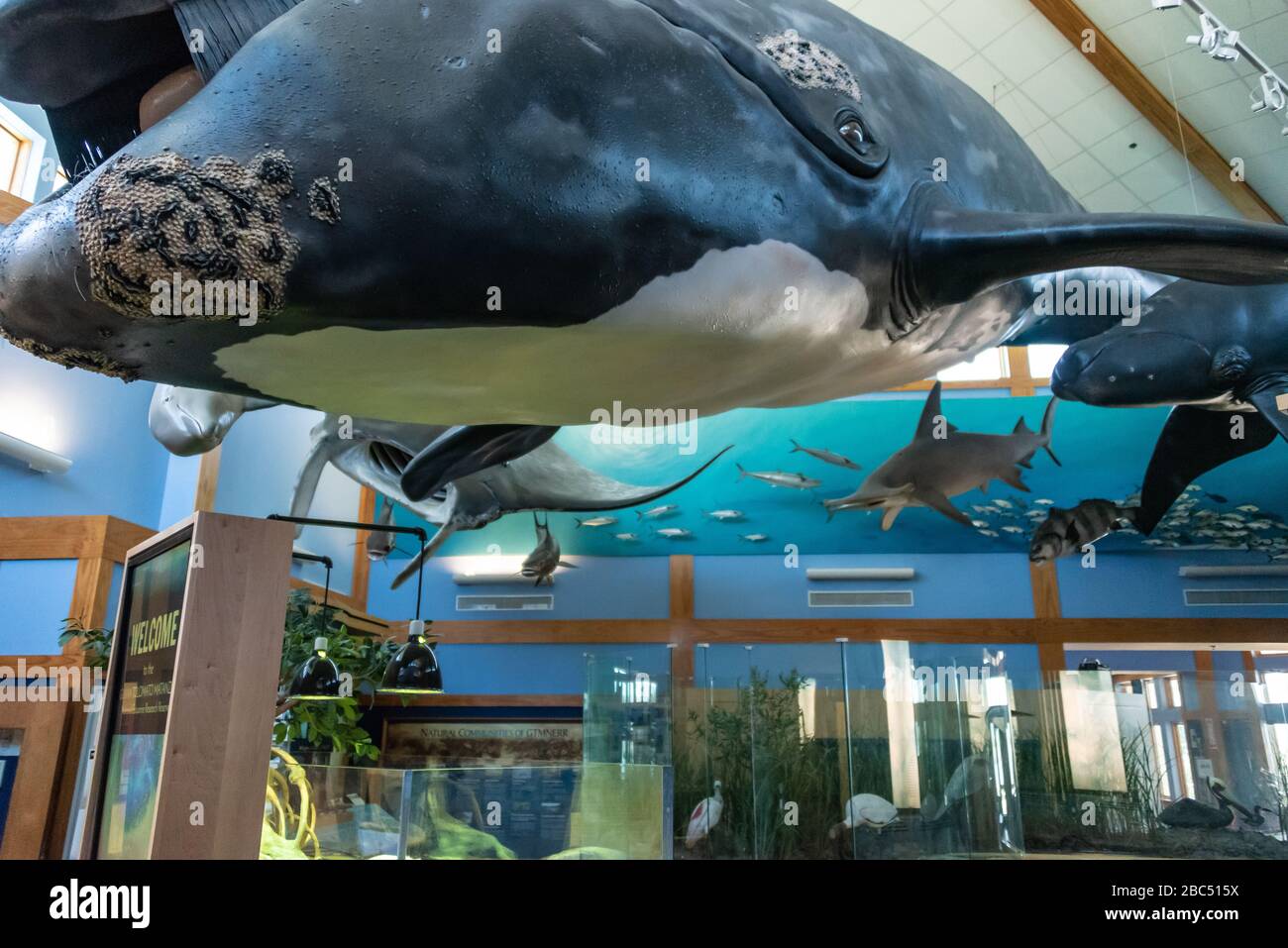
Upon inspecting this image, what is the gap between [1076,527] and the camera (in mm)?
5336

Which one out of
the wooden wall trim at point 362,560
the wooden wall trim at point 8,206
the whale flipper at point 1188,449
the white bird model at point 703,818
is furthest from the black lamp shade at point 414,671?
the wooden wall trim at point 362,560

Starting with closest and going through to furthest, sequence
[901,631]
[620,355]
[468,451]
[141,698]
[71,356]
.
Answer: [71,356], [620,355], [468,451], [141,698], [901,631]

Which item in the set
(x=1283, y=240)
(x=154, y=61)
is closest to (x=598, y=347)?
(x=154, y=61)

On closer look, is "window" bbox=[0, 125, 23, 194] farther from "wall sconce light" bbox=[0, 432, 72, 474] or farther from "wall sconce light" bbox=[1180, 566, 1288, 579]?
"wall sconce light" bbox=[1180, 566, 1288, 579]

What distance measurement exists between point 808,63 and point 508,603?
14.7 meters

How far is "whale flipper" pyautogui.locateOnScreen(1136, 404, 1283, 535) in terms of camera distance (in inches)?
152

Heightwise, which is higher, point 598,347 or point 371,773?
point 598,347

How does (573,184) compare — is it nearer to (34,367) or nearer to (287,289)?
(287,289)

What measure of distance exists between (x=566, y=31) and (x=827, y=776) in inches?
286

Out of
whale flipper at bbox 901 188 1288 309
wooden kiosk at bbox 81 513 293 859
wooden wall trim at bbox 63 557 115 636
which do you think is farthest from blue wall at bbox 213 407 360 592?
whale flipper at bbox 901 188 1288 309

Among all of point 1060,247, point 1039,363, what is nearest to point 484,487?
point 1060,247

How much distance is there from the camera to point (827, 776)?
7.78 meters

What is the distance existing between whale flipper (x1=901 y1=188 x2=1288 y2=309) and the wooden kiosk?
1696mm

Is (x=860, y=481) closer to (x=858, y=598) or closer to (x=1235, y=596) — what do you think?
(x=858, y=598)
